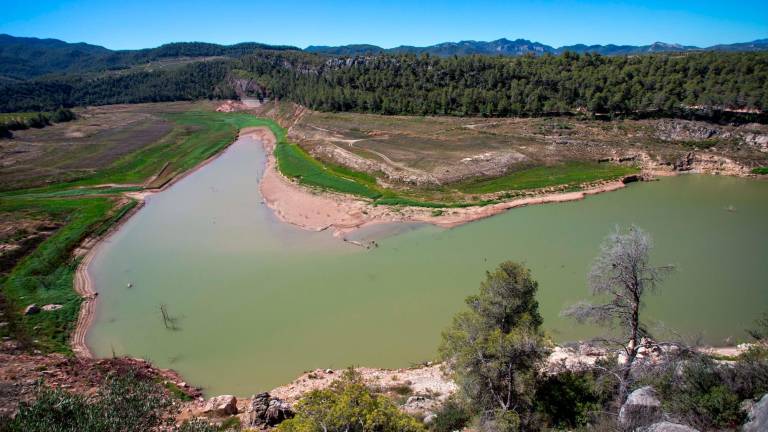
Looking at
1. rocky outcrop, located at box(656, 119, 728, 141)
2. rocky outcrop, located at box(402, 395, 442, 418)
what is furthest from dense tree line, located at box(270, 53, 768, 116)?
rocky outcrop, located at box(402, 395, 442, 418)

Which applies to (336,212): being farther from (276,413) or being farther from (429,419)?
(429,419)

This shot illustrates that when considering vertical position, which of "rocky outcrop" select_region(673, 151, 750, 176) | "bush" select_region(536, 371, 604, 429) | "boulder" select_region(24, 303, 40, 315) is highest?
"rocky outcrop" select_region(673, 151, 750, 176)

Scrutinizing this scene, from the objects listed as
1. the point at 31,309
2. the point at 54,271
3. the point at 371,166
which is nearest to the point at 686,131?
the point at 371,166

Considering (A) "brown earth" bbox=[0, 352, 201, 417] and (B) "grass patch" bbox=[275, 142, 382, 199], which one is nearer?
(A) "brown earth" bbox=[0, 352, 201, 417]

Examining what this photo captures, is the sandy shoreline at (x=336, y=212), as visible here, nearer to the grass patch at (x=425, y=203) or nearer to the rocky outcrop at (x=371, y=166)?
the grass patch at (x=425, y=203)

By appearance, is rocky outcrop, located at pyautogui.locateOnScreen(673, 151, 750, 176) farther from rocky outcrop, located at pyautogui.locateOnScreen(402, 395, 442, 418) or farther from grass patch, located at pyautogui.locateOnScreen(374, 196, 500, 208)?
rocky outcrop, located at pyautogui.locateOnScreen(402, 395, 442, 418)

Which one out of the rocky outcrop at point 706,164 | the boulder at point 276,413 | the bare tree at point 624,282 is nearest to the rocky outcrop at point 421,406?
the boulder at point 276,413

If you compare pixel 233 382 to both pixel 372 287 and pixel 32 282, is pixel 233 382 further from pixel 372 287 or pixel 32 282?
pixel 32 282
